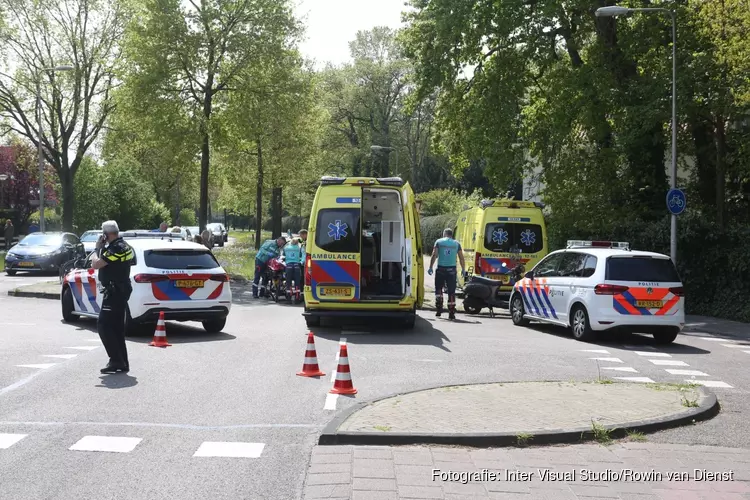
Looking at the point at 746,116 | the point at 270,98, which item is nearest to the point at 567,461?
the point at 746,116

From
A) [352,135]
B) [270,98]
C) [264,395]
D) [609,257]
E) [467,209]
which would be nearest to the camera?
[264,395]

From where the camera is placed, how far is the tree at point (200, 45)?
1104 inches

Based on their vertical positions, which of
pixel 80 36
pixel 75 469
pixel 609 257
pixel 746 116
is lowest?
pixel 75 469

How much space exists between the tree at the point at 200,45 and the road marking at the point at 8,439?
2275cm

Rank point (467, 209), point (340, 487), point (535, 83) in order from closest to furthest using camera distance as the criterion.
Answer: point (340, 487), point (467, 209), point (535, 83)

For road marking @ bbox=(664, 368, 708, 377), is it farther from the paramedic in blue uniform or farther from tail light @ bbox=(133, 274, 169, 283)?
tail light @ bbox=(133, 274, 169, 283)

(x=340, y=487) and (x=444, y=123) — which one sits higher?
(x=444, y=123)

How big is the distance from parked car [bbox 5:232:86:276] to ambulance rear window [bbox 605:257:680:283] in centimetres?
2064

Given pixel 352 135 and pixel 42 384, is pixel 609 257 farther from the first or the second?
pixel 352 135

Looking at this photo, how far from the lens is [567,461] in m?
6.00

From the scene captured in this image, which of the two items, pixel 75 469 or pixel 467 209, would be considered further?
pixel 467 209

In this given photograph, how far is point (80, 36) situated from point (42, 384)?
33.5m

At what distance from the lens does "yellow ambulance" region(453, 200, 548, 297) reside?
68.3 ft

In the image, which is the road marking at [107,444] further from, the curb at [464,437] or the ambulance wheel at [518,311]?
the ambulance wheel at [518,311]
